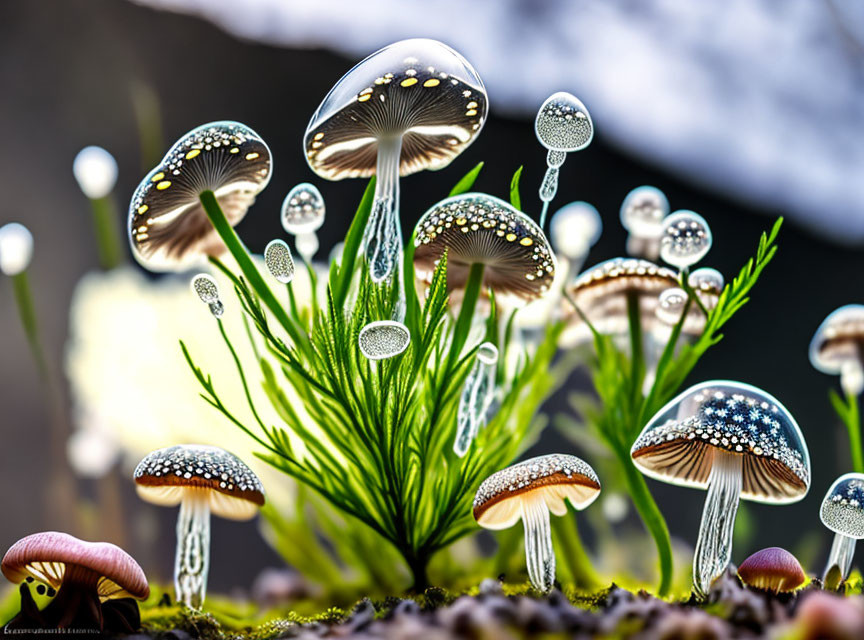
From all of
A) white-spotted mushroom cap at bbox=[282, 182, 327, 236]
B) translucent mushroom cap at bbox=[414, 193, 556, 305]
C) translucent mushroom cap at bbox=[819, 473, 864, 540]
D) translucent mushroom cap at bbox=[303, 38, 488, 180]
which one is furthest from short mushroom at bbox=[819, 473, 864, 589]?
white-spotted mushroom cap at bbox=[282, 182, 327, 236]

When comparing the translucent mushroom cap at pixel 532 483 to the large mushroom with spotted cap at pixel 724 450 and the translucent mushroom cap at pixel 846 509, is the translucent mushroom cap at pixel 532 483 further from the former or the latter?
the translucent mushroom cap at pixel 846 509

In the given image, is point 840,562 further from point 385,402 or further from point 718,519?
point 385,402

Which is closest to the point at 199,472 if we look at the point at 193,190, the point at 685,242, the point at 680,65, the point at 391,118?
the point at 193,190

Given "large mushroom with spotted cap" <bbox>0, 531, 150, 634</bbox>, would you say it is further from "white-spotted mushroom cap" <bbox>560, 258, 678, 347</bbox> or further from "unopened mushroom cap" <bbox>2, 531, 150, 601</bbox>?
"white-spotted mushroom cap" <bbox>560, 258, 678, 347</bbox>

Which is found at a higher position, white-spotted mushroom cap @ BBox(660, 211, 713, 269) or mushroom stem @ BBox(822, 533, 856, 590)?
white-spotted mushroom cap @ BBox(660, 211, 713, 269)

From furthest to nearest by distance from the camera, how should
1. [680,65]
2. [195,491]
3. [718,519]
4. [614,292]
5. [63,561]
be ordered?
1. [680,65]
2. [614,292]
3. [195,491]
4. [718,519]
5. [63,561]
